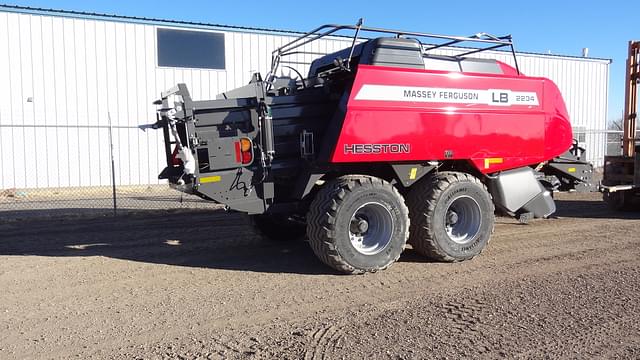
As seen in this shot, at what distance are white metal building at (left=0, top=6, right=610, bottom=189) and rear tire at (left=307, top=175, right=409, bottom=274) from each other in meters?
10.0

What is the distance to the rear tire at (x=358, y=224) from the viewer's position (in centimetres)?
562

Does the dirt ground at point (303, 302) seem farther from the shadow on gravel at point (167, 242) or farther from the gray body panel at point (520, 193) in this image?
the gray body panel at point (520, 193)

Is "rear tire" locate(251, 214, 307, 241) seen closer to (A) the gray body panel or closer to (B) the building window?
(A) the gray body panel

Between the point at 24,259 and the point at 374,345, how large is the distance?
4.95m

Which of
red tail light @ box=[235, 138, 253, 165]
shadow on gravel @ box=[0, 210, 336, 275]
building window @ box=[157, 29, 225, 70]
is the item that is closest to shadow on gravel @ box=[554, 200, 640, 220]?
shadow on gravel @ box=[0, 210, 336, 275]

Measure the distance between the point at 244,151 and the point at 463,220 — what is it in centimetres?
292

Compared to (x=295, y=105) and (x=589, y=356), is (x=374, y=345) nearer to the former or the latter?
(x=589, y=356)

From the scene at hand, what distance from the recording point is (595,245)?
7.27 m

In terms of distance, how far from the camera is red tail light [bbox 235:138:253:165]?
5832 mm

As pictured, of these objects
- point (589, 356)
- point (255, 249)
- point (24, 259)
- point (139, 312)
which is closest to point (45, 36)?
point (24, 259)

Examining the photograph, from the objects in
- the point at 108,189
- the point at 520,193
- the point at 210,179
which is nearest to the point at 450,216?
the point at 520,193

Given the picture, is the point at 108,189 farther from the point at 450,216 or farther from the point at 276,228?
the point at 450,216

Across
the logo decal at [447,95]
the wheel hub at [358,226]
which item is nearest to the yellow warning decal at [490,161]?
the logo decal at [447,95]

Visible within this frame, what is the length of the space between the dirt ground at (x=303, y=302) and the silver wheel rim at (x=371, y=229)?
0.36 metres
